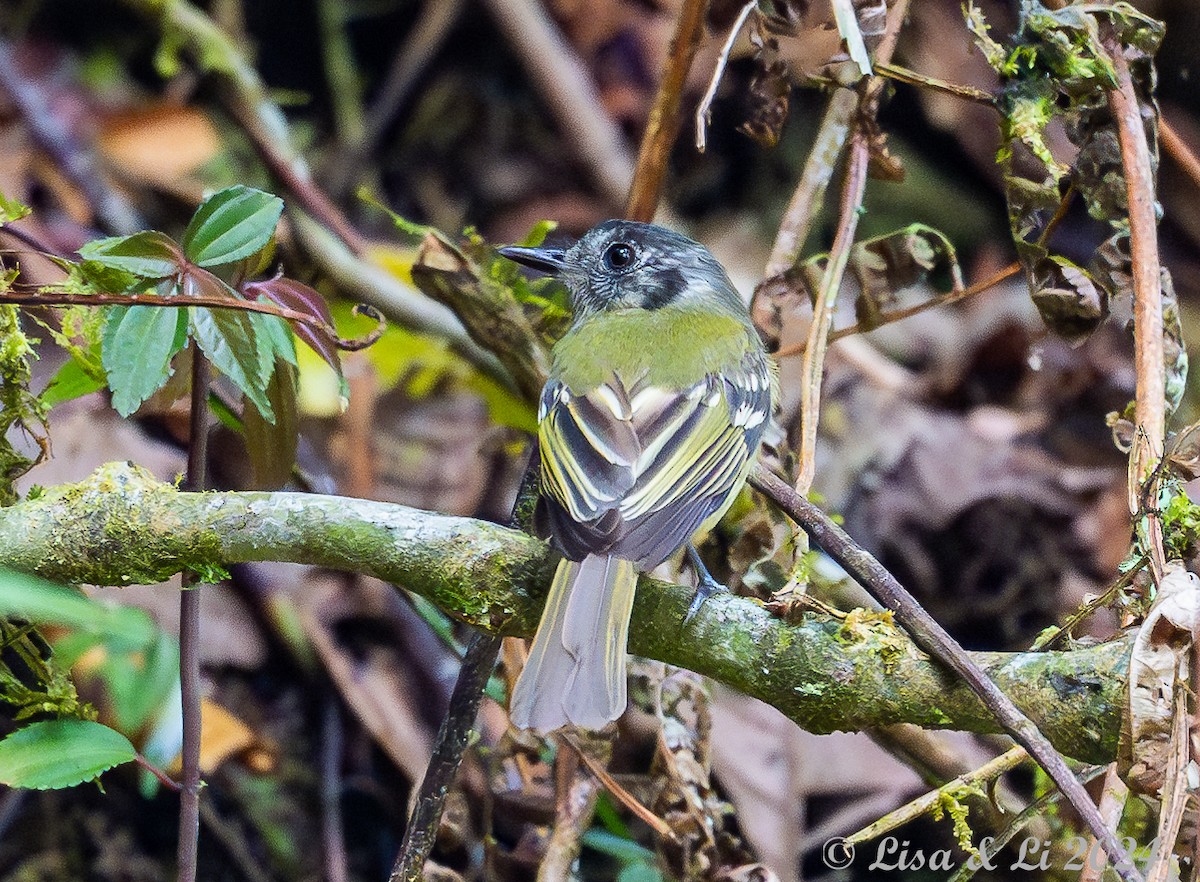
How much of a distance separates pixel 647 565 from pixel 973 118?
13.2ft

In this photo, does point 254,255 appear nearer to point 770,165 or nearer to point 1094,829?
point 1094,829

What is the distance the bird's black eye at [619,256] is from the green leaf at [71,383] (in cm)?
137

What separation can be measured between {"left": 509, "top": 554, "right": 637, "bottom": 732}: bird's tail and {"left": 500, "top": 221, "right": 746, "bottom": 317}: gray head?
4.33 feet

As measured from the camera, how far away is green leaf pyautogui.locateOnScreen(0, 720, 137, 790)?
193cm

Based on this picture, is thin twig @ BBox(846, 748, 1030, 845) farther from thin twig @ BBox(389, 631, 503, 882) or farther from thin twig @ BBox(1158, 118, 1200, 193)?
thin twig @ BBox(1158, 118, 1200, 193)

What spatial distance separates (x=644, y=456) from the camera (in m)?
2.33

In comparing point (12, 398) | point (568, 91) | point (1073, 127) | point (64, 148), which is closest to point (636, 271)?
point (1073, 127)

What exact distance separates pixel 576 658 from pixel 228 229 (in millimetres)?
885

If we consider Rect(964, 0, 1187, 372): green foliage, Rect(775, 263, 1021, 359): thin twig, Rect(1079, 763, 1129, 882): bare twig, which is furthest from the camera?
Rect(775, 263, 1021, 359): thin twig

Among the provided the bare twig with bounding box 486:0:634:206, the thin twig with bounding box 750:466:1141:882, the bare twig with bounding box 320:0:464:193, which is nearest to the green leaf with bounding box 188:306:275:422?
the thin twig with bounding box 750:466:1141:882

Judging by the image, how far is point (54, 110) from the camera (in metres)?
4.75

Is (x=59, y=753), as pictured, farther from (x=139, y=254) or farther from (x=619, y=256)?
(x=619, y=256)

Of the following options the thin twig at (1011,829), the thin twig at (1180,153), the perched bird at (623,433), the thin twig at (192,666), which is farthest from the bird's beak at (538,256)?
the thin twig at (1011,829)

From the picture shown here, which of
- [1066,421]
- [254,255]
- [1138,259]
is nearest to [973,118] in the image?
[1066,421]
